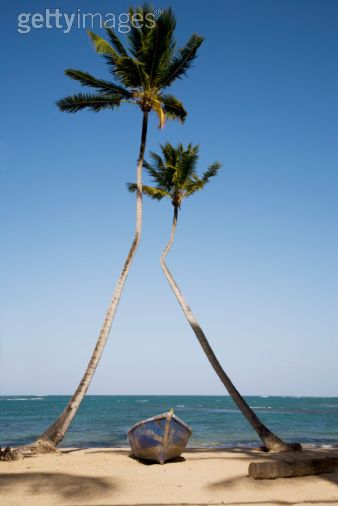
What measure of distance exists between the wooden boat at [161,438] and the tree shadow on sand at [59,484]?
2333 mm

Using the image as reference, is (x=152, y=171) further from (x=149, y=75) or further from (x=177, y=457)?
(x=177, y=457)

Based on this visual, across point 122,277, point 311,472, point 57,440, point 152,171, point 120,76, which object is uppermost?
point 120,76

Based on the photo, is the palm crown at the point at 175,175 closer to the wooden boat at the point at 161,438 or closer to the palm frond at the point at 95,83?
the palm frond at the point at 95,83

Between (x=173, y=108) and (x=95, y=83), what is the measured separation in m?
3.09

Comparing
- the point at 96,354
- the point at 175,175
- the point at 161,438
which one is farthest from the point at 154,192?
the point at 161,438

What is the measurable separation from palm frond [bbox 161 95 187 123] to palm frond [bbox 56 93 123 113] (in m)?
1.78

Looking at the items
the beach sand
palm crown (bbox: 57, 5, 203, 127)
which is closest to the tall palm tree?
palm crown (bbox: 57, 5, 203, 127)

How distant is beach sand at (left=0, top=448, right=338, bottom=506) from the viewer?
686 cm

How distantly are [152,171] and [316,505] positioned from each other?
51.2 ft

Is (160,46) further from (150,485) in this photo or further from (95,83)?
(150,485)

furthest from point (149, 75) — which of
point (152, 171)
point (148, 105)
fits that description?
point (152, 171)

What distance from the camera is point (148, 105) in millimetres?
15453

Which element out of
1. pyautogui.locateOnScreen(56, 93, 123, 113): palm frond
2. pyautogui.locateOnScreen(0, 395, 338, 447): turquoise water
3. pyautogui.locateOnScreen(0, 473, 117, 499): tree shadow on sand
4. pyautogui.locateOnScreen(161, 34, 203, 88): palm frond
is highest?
pyautogui.locateOnScreen(161, 34, 203, 88): palm frond

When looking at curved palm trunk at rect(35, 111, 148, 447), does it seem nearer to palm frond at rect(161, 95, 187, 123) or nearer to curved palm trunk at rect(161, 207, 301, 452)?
palm frond at rect(161, 95, 187, 123)
